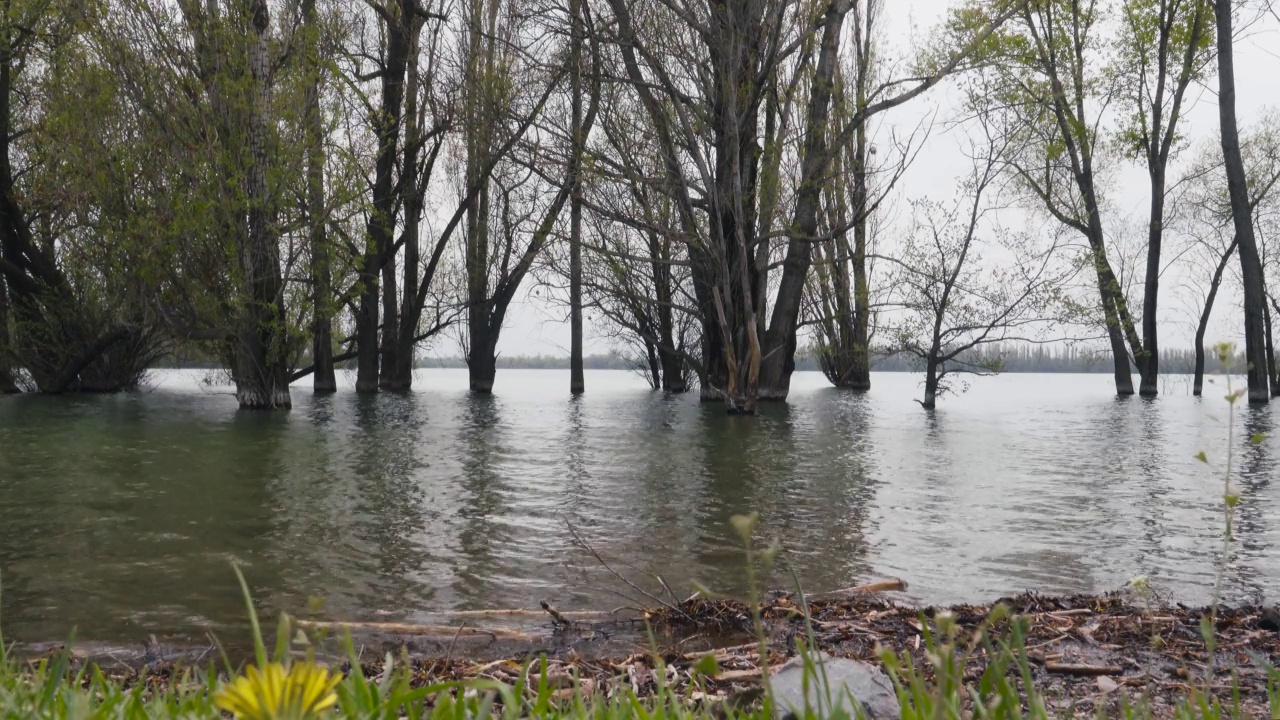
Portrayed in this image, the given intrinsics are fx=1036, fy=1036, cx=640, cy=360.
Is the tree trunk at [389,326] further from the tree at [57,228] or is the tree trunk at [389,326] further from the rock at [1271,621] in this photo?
the rock at [1271,621]

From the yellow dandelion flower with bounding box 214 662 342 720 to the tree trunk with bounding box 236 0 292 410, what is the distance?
22724mm

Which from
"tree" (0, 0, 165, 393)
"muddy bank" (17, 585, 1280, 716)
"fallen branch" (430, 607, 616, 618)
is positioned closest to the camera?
"muddy bank" (17, 585, 1280, 716)

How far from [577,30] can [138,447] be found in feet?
43.7

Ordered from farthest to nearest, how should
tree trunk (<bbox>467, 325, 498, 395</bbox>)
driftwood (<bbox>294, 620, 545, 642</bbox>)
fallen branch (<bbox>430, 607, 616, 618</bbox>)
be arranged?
1. tree trunk (<bbox>467, 325, 498, 395</bbox>)
2. fallen branch (<bbox>430, 607, 616, 618</bbox>)
3. driftwood (<bbox>294, 620, 545, 642</bbox>)

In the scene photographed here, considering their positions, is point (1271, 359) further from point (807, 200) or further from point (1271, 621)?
point (1271, 621)

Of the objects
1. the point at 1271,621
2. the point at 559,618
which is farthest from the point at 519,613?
the point at 1271,621

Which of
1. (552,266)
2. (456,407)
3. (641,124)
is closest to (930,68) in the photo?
(641,124)

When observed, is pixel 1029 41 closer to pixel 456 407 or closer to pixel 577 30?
pixel 577 30

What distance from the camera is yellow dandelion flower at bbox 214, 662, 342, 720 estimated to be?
0.69m

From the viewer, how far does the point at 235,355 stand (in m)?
24.4

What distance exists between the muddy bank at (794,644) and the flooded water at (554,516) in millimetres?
595

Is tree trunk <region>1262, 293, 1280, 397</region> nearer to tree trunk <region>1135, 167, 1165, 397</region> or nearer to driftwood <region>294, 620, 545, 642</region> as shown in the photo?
tree trunk <region>1135, 167, 1165, 397</region>

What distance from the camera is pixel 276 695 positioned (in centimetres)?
70

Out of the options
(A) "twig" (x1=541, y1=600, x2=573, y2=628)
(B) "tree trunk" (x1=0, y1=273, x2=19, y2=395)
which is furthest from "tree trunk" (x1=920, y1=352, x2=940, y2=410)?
(B) "tree trunk" (x1=0, y1=273, x2=19, y2=395)
